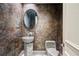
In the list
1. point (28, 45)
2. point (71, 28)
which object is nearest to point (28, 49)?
point (28, 45)

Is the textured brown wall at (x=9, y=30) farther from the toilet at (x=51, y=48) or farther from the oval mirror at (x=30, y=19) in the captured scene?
the toilet at (x=51, y=48)

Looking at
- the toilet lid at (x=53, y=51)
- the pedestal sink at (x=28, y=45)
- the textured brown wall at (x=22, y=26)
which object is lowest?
the toilet lid at (x=53, y=51)

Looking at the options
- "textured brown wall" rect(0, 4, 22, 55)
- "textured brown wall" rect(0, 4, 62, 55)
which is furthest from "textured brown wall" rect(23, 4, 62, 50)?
"textured brown wall" rect(0, 4, 22, 55)

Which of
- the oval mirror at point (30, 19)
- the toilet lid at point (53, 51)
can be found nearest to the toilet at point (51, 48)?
the toilet lid at point (53, 51)

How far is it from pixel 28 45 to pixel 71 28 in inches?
19.5

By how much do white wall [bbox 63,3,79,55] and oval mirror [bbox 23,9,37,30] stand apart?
0.32m

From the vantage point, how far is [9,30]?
140cm

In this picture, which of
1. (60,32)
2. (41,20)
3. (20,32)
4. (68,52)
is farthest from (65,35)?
(20,32)

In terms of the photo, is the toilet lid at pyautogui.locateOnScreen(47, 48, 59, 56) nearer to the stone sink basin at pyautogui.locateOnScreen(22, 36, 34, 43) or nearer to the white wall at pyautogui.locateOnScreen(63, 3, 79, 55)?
the white wall at pyautogui.locateOnScreen(63, 3, 79, 55)

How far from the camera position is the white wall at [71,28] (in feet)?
4.44

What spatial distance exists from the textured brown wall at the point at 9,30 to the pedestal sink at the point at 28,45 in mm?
57

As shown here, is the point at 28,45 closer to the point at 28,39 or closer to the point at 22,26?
the point at 28,39

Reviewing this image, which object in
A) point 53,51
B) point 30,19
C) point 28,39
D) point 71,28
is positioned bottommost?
point 53,51

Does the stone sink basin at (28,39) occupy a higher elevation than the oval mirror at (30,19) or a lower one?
→ lower
